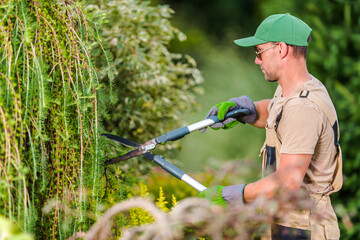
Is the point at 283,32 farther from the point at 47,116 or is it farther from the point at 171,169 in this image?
the point at 47,116

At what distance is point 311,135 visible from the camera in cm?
192

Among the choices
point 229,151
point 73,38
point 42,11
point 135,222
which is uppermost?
point 42,11

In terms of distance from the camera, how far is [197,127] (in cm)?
228

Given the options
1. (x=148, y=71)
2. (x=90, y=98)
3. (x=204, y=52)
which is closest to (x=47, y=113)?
(x=90, y=98)

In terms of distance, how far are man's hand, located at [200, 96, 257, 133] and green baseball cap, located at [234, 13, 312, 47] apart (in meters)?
0.41

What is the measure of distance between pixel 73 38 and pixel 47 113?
0.34 meters

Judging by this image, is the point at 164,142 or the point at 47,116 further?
the point at 164,142

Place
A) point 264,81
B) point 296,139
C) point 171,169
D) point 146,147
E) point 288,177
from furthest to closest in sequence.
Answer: point 264,81 < point 146,147 < point 171,169 < point 296,139 < point 288,177

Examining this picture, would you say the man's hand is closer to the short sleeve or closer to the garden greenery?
the short sleeve

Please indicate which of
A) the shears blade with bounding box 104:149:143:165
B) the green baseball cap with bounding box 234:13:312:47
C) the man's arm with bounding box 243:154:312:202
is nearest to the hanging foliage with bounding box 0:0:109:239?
the shears blade with bounding box 104:149:143:165

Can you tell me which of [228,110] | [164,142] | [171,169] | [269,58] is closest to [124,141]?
[164,142]

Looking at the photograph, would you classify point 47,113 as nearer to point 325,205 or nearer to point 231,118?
point 231,118

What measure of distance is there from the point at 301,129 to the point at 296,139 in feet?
0.16

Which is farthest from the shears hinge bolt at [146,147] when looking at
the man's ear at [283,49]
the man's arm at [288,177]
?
the man's ear at [283,49]
